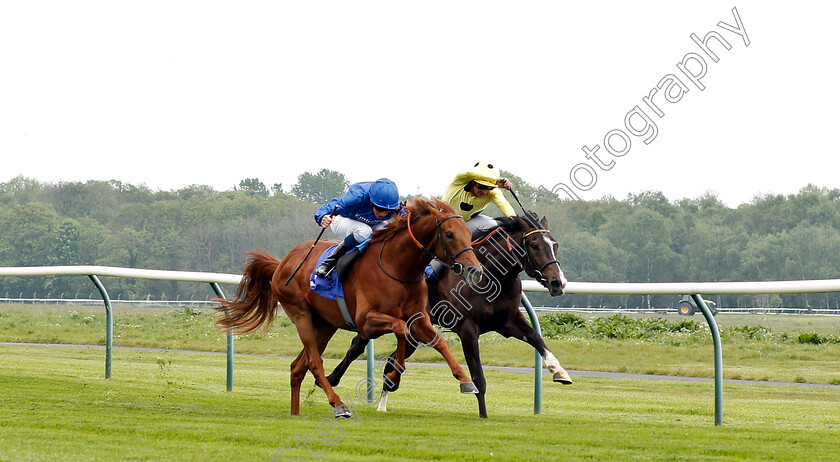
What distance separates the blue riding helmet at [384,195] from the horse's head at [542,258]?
3.34 feet

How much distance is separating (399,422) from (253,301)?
2.47 meters

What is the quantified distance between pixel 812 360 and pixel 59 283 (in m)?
9.83

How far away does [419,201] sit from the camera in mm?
6391

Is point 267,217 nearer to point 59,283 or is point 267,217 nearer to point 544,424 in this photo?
point 59,283

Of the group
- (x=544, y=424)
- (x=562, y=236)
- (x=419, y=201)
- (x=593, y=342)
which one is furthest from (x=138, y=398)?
(x=562, y=236)

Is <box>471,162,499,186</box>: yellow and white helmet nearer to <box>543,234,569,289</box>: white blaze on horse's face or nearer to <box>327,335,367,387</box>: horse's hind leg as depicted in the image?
<box>543,234,569,289</box>: white blaze on horse's face

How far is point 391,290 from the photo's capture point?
629 centimetres

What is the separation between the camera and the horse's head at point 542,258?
6668 mm

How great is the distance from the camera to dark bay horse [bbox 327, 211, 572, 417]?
684 cm

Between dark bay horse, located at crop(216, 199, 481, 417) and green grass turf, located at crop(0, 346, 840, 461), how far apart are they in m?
0.46

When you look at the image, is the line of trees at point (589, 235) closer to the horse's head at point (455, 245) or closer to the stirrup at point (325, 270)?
the stirrup at point (325, 270)

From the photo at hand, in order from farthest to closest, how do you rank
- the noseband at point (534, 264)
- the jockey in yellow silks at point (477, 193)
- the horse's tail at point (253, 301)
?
the horse's tail at point (253, 301), the jockey in yellow silks at point (477, 193), the noseband at point (534, 264)

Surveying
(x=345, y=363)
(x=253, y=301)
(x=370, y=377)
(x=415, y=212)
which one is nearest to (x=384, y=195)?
(x=415, y=212)

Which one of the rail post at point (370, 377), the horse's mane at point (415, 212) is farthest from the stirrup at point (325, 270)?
the rail post at point (370, 377)
